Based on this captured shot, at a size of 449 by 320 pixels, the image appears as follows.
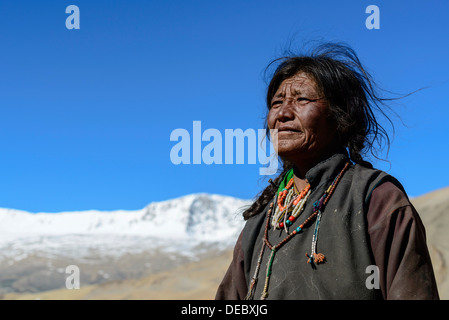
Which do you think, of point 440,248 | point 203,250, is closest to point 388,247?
point 440,248

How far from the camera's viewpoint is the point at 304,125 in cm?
261

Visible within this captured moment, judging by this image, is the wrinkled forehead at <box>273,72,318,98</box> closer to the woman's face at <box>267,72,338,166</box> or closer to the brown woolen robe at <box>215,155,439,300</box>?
the woman's face at <box>267,72,338,166</box>

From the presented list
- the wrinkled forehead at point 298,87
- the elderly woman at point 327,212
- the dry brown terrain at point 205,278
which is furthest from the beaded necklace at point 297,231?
the dry brown terrain at point 205,278

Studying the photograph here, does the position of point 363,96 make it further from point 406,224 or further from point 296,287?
point 296,287

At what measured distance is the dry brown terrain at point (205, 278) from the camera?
1041 inches

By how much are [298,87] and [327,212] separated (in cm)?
64

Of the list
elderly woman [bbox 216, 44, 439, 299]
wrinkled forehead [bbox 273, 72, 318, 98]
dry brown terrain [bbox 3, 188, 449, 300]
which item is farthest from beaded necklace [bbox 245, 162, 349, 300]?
dry brown terrain [bbox 3, 188, 449, 300]

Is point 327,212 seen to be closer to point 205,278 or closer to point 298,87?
point 298,87

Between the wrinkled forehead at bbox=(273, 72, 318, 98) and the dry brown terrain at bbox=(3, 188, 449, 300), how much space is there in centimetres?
1972

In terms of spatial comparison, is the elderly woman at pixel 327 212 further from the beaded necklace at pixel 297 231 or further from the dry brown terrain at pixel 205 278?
the dry brown terrain at pixel 205 278

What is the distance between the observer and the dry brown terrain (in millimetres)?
26453

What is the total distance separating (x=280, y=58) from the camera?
3.06 metres

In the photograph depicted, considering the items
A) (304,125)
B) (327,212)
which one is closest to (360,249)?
(327,212)
